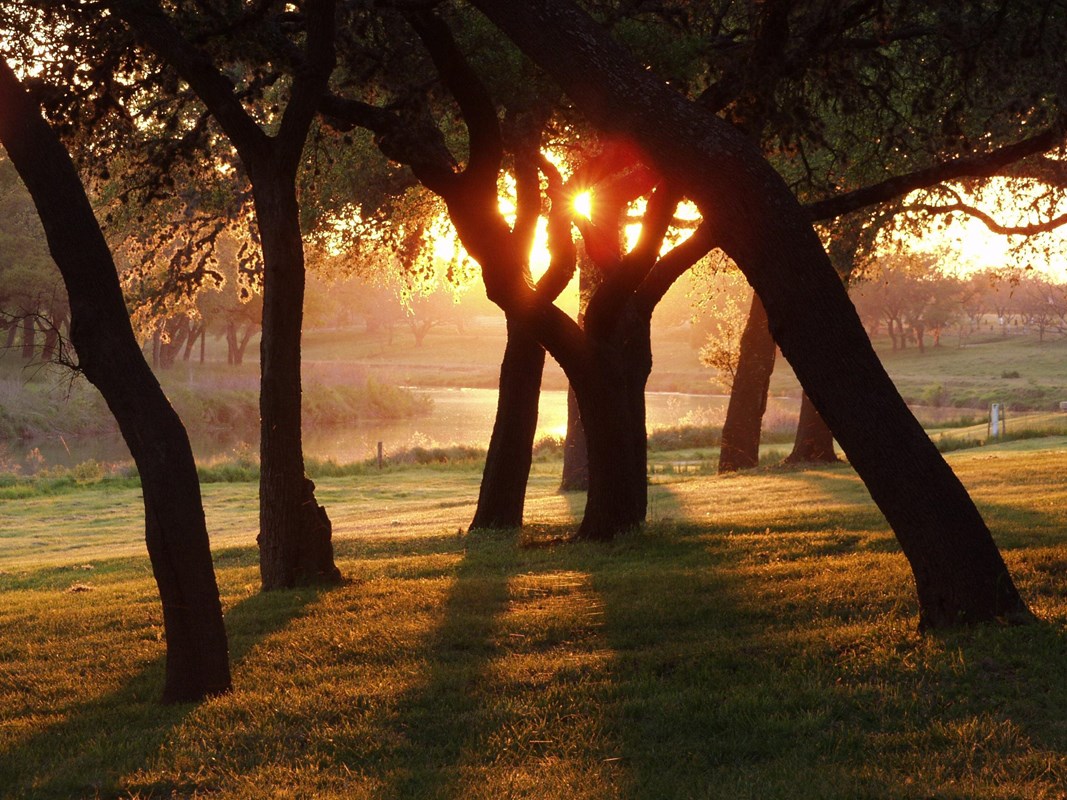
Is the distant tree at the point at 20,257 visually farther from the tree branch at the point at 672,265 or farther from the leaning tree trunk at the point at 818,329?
the leaning tree trunk at the point at 818,329

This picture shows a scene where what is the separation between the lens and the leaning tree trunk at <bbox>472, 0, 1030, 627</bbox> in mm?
7262

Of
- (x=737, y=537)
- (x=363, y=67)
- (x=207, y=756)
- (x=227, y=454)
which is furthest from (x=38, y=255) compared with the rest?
(x=207, y=756)

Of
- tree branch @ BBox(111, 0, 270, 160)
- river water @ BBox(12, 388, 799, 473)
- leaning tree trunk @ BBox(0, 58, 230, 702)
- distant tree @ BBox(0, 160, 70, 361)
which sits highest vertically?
distant tree @ BBox(0, 160, 70, 361)

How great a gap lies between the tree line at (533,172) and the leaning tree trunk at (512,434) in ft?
0.15

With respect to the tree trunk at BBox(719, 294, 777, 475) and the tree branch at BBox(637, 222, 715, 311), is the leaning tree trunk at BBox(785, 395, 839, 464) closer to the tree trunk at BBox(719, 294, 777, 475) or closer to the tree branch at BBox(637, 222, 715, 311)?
the tree trunk at BBox(719, 294, 777, 475)

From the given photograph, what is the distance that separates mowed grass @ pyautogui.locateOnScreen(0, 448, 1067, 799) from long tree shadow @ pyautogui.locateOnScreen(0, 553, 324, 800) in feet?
0.07

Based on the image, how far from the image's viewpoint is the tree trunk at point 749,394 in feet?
92.4

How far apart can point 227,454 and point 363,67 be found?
120 ft

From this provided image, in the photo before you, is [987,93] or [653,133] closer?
[653,133]

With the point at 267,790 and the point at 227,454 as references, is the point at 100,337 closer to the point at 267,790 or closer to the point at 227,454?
the point at 267,790

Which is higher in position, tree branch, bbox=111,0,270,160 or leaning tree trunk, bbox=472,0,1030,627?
tree branch, bbox=111,0,270,160

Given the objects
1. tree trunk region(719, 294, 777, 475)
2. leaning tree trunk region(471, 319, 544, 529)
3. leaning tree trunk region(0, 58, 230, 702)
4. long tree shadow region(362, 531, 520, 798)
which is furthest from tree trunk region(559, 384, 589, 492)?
leaning tree trunk region(0, 58, 230, 702)

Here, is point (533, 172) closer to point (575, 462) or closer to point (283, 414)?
point (283, 414)

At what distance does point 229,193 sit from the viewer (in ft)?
59.0
